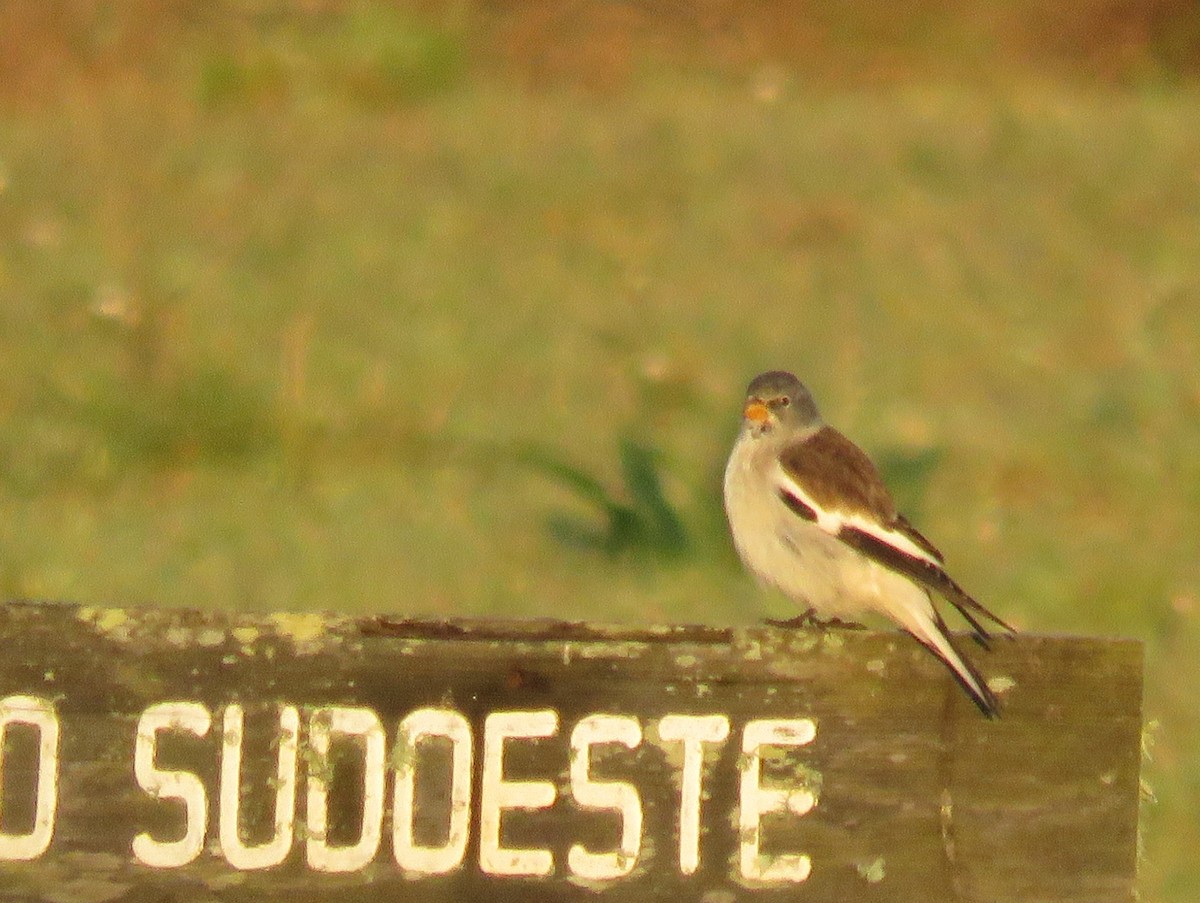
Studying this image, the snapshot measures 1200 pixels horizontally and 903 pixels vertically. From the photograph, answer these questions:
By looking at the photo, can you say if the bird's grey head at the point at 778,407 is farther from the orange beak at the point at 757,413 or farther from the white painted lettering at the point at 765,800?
the white painted lettering at the point at 765,800

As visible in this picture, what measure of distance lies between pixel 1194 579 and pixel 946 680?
4046mm

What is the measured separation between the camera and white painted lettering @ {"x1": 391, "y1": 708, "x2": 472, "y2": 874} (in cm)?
260

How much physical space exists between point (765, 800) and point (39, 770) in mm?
817

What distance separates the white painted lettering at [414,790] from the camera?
2.60 meters

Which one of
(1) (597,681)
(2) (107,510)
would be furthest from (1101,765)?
(2) (107,510)

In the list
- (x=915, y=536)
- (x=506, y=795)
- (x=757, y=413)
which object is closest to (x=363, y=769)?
(x=506, y=795)

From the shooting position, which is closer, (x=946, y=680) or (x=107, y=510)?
(x=946, y=680)

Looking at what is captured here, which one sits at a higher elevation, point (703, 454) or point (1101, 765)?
point (703, 454)

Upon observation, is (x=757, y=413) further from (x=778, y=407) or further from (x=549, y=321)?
(x=549, y=321)

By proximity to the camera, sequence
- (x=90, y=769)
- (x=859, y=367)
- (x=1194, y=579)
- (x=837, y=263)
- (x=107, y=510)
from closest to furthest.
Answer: (x=90, y=769) < (x=1194, y=579) < (x=107, y=510) < (x=859, y=367) < (x=837, y=263)

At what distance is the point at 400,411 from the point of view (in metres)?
7.67

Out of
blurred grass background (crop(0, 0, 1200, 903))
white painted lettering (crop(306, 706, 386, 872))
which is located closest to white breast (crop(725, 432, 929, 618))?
blurred grass background (crop(0, 0, 1200, 903))

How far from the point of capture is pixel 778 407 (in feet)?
15.3

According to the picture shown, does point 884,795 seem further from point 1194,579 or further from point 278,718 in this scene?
point 1194,579
